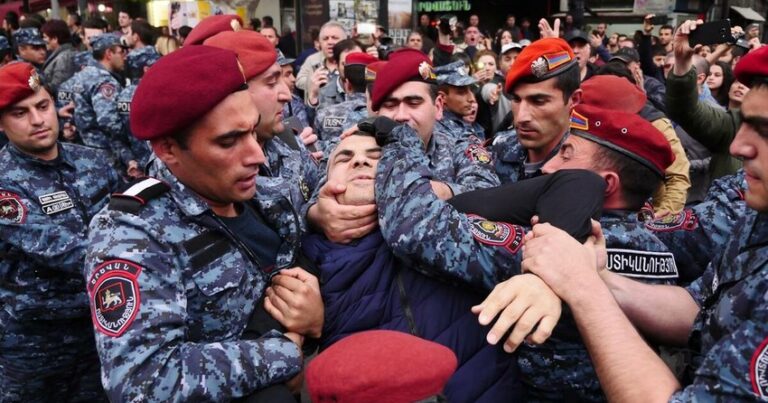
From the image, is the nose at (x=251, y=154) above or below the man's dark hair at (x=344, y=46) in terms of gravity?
above

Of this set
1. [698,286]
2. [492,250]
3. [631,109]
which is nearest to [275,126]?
[492,250]

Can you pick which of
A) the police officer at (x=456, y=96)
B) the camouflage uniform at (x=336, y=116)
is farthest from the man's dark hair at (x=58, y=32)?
the police officer at (x=456, y=96)

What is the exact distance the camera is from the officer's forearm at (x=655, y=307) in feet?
6.04

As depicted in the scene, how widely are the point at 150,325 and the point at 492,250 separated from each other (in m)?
0.97

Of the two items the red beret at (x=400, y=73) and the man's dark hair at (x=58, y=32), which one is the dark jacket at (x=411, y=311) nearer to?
the red beret at (x=400, y=73)

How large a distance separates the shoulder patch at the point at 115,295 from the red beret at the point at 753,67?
5.33ft

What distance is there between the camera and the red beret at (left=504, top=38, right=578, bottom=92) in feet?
10.2

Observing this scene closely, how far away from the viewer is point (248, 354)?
5.20 ft

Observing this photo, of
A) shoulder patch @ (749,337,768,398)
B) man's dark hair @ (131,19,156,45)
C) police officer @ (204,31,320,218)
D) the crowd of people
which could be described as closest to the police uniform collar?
the crowd of people

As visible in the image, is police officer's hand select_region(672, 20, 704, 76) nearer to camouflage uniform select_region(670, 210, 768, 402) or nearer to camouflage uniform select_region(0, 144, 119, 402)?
camouflage uniform select_region(670, 210, 768, 402)

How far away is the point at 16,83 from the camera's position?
126 inches

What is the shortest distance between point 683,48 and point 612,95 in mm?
521

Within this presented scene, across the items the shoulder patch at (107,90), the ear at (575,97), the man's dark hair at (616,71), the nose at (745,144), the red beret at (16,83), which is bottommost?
the shoulder patch at (107,90)

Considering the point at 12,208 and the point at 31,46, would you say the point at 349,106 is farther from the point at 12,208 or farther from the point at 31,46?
the point at 31,46
